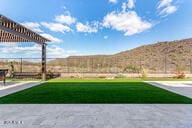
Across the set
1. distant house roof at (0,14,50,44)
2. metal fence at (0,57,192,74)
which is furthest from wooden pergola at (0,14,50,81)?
metal fence at (0,57,192,74)

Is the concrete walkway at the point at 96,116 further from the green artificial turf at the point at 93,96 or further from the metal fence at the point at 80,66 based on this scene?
the metal fence at the point at 80,66

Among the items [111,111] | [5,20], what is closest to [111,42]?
[5,20]

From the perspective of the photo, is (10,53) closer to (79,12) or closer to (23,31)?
(23,31)

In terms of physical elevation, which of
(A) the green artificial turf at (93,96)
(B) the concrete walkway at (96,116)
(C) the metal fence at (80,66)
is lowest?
(B) the concrete walkway at (96,116)

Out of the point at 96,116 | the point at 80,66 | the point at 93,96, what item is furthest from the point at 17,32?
the point at 80,66

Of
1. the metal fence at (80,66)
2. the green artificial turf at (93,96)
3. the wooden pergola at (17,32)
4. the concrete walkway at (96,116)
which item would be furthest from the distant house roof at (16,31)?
the metal fence at (80,66)

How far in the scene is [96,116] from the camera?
361 centimetres

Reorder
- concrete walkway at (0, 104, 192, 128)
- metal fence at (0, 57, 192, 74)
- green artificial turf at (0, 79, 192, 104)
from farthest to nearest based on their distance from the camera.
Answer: metal fence at (0, 57, 192, 74) < green artificial turf at (0, 79, 192, 104) < concrete walkway at (0, 104, 192, 128)

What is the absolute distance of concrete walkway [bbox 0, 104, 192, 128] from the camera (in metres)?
3.15

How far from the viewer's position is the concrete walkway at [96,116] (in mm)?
3152

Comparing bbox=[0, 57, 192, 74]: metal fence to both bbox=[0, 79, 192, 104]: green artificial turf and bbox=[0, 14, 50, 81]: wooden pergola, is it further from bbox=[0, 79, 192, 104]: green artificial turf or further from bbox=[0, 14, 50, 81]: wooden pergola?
bbox=[0, 79, 192, 104]: green artificial turf

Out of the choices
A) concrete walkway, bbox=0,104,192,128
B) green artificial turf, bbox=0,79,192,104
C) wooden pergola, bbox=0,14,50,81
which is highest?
wooden pergola, bbox=0,14,50,81

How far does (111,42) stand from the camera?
22.2m

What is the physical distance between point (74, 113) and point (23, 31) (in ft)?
21.6
